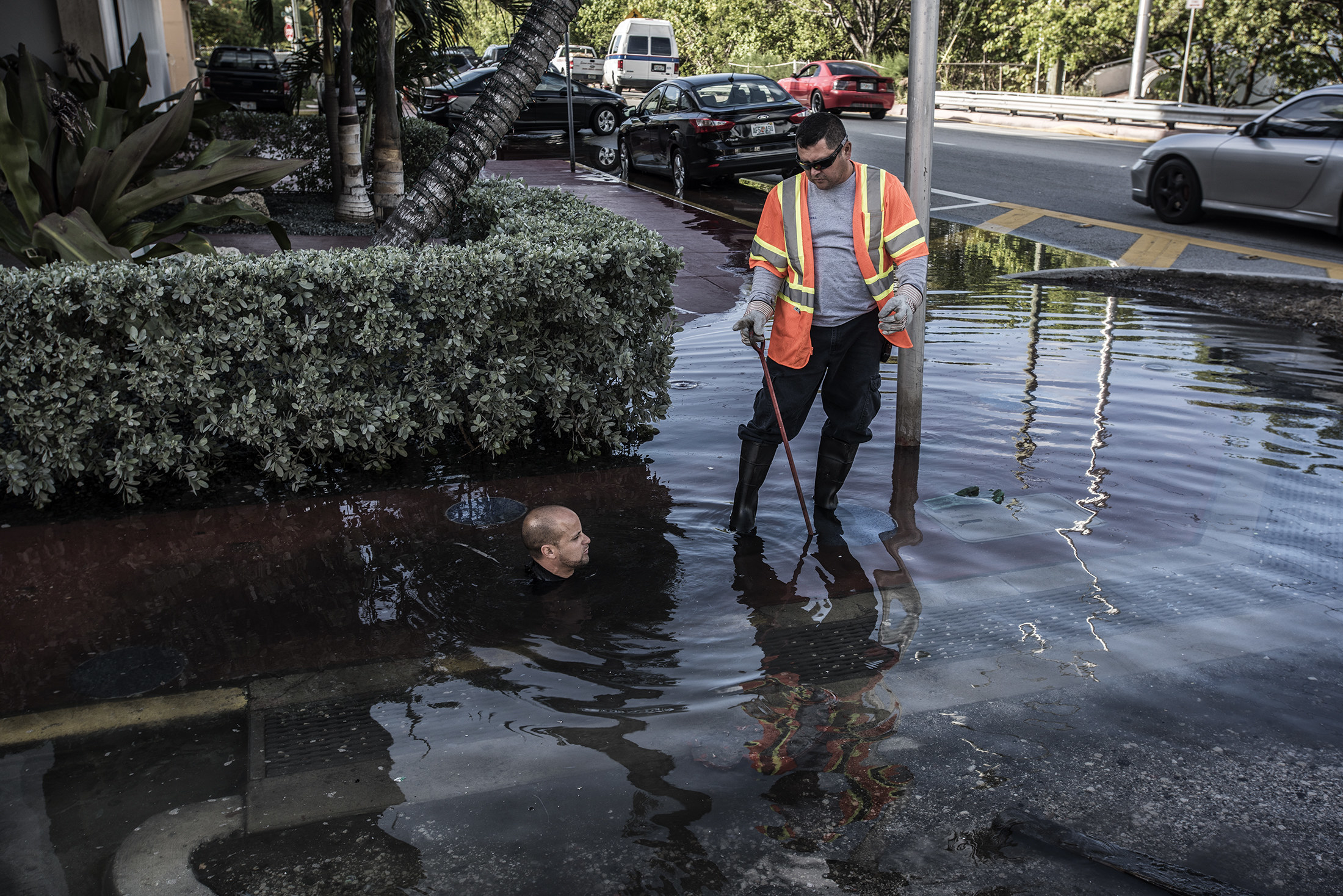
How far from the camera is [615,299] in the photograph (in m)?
6.00

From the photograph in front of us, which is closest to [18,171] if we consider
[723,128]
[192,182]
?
[192,182]

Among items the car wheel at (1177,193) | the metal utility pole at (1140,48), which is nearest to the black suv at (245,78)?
the metal utility pole at (1140,48)

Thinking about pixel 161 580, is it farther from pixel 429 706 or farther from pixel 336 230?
pixel 336 230

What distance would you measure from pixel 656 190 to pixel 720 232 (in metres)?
4.14

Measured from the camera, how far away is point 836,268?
15.5 ft

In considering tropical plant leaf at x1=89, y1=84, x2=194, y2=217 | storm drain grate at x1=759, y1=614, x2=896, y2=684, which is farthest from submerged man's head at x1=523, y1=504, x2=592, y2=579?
tropical plant leaf at x1=89, y1=84, x2=194, y2=217

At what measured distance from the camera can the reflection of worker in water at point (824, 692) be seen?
3.14 metres

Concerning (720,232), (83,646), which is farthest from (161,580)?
(720,232)

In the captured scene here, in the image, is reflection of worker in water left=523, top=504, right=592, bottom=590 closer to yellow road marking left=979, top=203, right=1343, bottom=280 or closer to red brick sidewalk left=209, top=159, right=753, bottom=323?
red brick sidewalk left=209, top=159, right=753, bottom=323

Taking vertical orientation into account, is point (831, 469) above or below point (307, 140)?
below

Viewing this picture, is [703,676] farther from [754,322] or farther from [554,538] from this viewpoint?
[754,322]

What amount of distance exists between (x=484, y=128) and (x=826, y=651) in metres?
4.84

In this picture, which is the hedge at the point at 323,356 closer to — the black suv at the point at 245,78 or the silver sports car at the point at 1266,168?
the silver sports car at the point at 1266,168

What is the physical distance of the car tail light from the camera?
1555 centimetres
